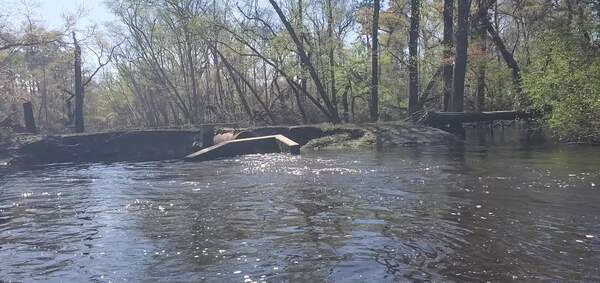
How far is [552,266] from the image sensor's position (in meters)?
5.89

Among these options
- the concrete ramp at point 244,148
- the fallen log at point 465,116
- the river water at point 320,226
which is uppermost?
the fallen log at point 465,116

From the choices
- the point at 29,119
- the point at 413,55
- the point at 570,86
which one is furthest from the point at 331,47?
the point at 29,119

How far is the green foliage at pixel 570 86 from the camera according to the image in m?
19.0

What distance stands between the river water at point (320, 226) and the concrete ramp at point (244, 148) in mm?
7094

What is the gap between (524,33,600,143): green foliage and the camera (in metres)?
19.0

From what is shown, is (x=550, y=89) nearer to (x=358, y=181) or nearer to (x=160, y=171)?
(x=358, y=181)

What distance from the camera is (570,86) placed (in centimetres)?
1998

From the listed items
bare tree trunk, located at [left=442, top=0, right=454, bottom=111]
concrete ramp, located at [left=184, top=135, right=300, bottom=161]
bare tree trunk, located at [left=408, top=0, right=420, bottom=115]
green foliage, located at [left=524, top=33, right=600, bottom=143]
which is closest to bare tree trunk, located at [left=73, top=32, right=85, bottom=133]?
concrete ramp, located at [left=184, top=135, right=300, bottom=161]

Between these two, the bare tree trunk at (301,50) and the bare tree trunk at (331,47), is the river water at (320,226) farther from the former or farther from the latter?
the bare tree trunk at (331,47)

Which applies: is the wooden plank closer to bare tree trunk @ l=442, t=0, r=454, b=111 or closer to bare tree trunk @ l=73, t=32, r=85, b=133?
bare tree trunk @ l=442, t=0, r=454, b=111

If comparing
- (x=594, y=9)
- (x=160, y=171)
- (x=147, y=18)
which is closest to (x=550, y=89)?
(x=594, y=9)

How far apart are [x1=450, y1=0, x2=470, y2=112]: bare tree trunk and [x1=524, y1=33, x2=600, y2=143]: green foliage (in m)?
5.33

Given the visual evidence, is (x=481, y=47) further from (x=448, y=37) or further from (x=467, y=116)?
(x=467, y=116)

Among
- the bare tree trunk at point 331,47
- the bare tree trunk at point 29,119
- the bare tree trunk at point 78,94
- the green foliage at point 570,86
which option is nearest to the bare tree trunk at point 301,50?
the bare tree trunk at point 331,47
